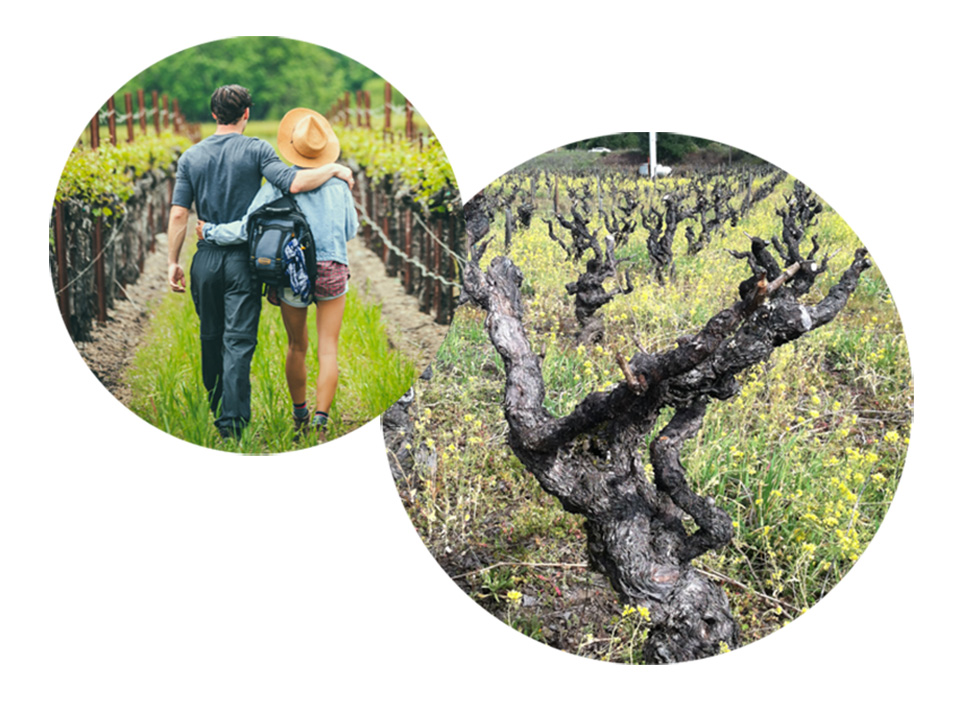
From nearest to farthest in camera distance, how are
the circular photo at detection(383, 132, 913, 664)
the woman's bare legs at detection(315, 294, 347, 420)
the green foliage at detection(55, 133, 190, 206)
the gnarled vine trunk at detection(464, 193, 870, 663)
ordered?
the gnarled vine trunk at detection(464, 193, 870, 663), the circular photo at detection(383, 132, 913, 664), the green foliage at detection(55, 133, 190, 206), the woman's bare legs at detection(315, 294, 347, 420)

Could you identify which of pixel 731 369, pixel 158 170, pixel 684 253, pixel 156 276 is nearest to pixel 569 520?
pixel 731 369

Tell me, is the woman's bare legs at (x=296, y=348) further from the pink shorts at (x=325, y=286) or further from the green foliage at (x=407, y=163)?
the green foliage at (x=407, y=163)

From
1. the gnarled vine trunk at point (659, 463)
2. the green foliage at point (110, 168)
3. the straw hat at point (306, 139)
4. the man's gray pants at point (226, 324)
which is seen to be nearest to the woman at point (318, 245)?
the straw hat at point (306, 139)

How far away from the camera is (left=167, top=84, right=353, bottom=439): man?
468 centimetres

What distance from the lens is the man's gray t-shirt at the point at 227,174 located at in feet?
15.3

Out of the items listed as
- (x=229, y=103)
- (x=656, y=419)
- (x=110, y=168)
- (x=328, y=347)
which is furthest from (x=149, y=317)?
(x=656, y=419)

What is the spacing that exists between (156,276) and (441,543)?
6.71 ft

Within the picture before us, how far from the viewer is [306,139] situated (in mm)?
4695

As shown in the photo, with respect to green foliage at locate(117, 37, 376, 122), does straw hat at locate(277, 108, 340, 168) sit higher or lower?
lower

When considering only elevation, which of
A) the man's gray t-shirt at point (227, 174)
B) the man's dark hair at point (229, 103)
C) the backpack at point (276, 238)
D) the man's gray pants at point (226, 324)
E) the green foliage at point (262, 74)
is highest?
the green foliage at point (262, 74)

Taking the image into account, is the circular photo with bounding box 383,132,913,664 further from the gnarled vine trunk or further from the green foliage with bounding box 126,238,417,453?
the green foliage with bounding box 126,238,417,453

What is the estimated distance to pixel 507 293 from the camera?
4.69m

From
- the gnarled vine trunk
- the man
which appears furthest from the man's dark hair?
the gnarled vine trunk

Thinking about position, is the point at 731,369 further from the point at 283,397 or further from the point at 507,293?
the point at 283,397
